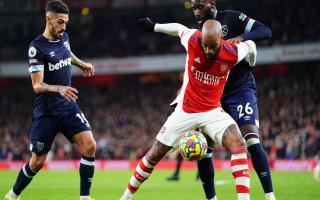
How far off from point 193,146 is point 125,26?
3250cm

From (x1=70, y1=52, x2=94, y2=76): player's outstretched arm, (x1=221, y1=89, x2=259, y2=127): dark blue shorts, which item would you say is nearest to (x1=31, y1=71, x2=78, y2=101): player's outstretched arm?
(x1=70, y1=52, x2=94, y2=76): player's outstretched arm

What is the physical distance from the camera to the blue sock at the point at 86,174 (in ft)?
26.1

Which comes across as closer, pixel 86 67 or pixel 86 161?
pixel 86 161

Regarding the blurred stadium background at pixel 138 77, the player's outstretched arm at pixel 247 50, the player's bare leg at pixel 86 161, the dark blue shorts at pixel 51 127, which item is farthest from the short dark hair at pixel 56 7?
the blurred stadium background at pixel 138 77

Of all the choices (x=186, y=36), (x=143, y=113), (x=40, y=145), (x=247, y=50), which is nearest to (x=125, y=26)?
(x=143, y=113)

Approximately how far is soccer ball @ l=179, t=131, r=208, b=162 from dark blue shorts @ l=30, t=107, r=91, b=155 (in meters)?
1.62

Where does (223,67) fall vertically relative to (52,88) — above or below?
above

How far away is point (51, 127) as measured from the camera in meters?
8.05

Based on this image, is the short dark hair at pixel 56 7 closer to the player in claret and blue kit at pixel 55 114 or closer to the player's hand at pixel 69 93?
the player in claret and blue kit at pixel 55 114

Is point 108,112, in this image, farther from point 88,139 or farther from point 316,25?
point 88,139

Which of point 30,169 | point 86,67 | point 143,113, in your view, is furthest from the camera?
point 143,113

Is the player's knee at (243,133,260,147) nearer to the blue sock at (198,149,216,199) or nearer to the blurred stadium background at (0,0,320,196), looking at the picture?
the blue sock at (198,149,216,199)

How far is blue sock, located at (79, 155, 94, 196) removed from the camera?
7941 mm

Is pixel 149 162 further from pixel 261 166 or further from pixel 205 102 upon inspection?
pixel 261 166
